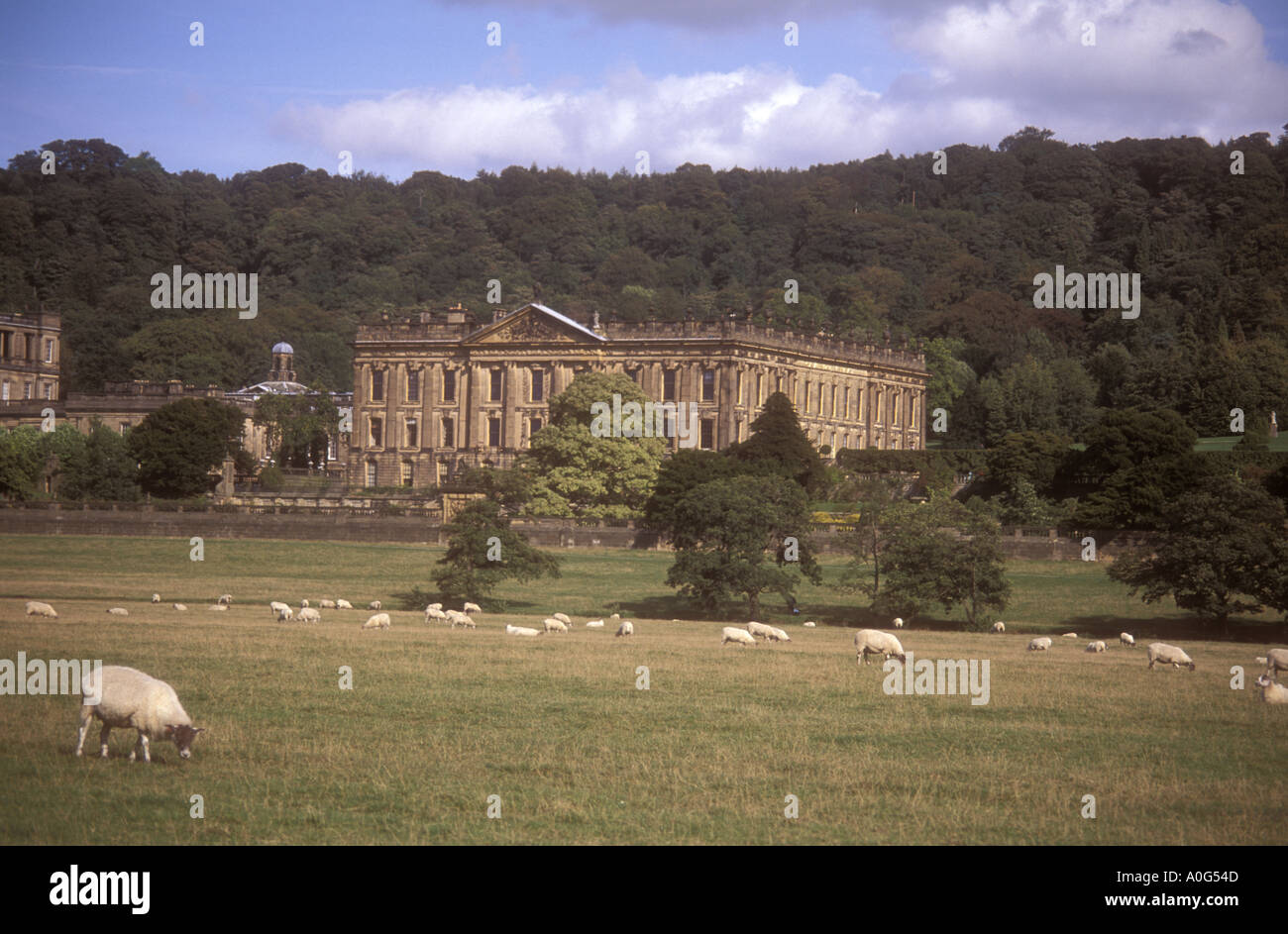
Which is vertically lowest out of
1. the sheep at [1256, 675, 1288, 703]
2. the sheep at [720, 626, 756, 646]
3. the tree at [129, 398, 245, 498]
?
the sheep at [720, 626, 756, 646]

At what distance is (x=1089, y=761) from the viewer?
59.9ft

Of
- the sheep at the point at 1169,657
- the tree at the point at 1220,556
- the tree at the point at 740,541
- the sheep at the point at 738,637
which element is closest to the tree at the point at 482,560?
the tree at the point at 740,541

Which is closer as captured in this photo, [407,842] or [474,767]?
[407,842]

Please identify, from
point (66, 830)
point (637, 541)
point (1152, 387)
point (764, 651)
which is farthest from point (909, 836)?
point (1152, 387)

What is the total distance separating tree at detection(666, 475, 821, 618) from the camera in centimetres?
4734

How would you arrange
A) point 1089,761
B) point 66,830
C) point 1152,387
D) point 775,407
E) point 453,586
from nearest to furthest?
point 66,830 → point 1089,761 → point 453,586 → point 775,407 → point 1152,387

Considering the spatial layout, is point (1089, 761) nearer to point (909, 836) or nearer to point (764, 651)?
point (909, 836)

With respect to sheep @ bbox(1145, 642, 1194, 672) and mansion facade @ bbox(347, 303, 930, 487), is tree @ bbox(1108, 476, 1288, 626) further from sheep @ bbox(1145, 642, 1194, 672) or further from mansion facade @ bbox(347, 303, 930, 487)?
mansion facade @ bbox(347, 303, 930, 487)

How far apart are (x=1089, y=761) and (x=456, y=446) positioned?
92.7 meters

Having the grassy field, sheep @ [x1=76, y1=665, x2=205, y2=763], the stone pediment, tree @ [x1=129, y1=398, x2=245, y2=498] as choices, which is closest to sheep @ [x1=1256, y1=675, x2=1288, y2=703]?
the grassy field

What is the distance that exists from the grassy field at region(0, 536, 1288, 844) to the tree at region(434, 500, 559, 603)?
39.2 ft

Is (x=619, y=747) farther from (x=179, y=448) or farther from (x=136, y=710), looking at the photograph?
(x=179, y=448)

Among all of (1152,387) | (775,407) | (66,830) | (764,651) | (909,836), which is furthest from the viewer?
(1152,387)
